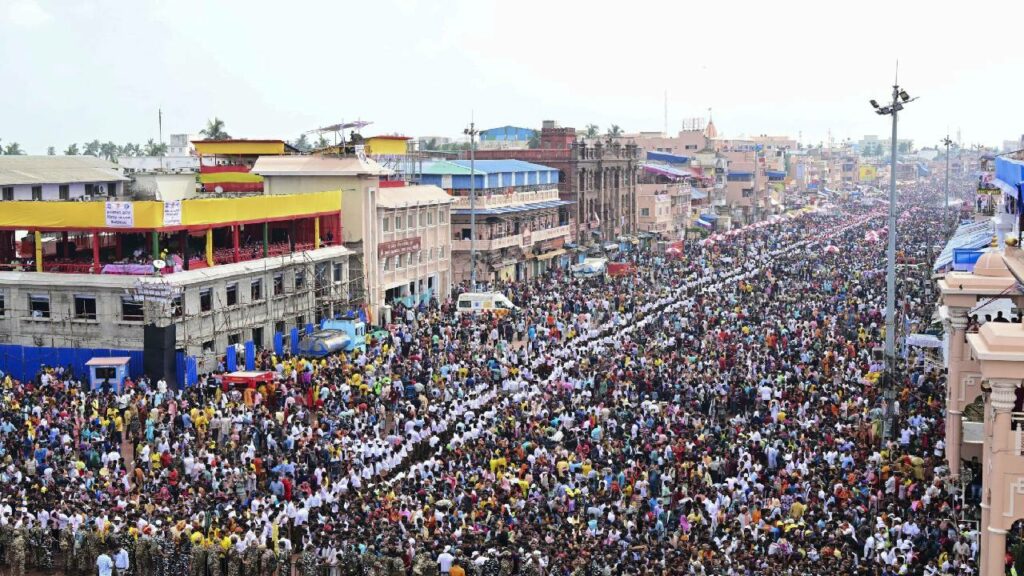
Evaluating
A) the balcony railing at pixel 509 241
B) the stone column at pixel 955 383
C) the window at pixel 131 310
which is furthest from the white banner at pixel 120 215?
the balcony railing at pixel 509 241

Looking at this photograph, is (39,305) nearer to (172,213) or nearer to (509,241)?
(172,213)

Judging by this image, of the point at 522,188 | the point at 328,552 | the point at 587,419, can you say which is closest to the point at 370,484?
the point at 328,552

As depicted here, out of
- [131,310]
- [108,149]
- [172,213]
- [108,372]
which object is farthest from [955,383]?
[108,149]

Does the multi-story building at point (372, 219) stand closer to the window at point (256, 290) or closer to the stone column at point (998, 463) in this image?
the window at point (256, 290)

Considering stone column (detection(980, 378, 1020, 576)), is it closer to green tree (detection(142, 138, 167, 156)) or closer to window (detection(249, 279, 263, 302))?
window (detection(249, 279, 263, 302))

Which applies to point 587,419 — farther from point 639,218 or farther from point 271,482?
point 639,218
